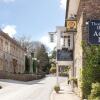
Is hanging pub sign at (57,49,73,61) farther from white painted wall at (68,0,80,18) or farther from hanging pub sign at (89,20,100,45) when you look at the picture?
hanging pub sign at (89,20,100,45)

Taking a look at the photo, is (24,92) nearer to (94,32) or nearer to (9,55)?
(94,32)

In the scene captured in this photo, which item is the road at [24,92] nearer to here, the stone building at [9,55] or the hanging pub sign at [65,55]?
the hanging pub sign at [65,55]

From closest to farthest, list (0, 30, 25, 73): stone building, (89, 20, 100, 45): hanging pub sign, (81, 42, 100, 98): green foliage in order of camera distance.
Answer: (89, 20, 100, 45): hanging pub sign, (81, 42, 100, 98): green foliage, (0, 30, 25, 73): stone building

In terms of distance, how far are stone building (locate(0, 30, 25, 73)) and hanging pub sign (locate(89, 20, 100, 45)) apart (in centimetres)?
4704

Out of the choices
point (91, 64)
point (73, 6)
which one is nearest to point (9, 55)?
point (73, 6)

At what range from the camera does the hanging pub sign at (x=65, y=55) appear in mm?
39312

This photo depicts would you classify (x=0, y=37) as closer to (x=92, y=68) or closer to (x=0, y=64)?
(x=0, y=64)

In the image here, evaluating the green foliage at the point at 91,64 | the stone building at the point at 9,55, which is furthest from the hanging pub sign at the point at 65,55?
the stone building at the point at 9,55

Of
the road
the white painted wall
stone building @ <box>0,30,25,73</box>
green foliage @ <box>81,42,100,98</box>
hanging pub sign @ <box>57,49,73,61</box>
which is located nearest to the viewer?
green foliage @ <box>81,42,100,98</box>

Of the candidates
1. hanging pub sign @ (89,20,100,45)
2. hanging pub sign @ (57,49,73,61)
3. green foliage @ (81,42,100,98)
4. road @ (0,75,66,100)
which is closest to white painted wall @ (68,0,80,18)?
hanging pub sign @ (57,49,73,61)

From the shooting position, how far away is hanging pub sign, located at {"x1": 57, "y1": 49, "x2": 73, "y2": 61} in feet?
129

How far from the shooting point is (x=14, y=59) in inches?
3206

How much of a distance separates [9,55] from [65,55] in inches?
1469

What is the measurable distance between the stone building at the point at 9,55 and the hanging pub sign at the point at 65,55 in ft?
90.0
